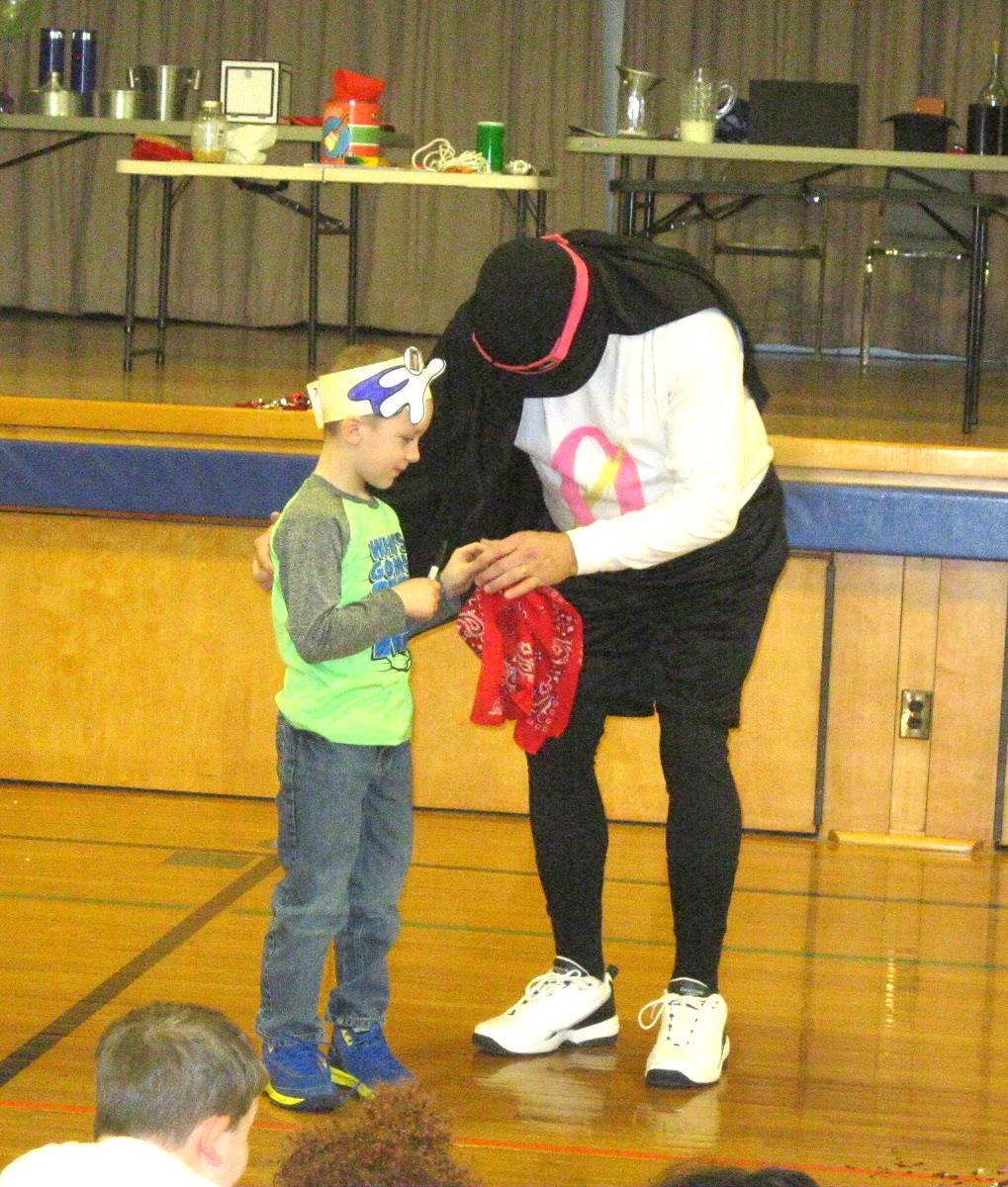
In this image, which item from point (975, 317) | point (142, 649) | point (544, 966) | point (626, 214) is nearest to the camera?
point (544, 966)

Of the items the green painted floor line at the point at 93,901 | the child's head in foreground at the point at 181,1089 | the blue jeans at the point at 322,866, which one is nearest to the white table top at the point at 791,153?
the green painted floor line at the point at 93,901

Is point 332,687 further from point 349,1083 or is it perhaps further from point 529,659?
point 349,1083

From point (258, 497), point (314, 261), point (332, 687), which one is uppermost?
point (314, 261)

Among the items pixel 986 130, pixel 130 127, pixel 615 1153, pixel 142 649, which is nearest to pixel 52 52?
pixel 130 127

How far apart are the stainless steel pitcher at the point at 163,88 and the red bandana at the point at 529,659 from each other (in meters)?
3.87

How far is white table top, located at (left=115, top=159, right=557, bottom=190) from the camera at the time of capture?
4715 millimetres

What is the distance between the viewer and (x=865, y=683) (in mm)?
3535

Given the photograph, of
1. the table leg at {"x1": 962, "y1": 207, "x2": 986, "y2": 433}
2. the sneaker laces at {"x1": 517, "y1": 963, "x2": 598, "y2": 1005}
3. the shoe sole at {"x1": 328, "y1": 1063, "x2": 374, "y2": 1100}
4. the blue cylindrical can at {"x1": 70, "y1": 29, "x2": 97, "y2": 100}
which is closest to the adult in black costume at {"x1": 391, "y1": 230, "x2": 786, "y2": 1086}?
the sneaker laces at {"x1": 517, "y1": 963, "x2": 598, "y2": 1005}

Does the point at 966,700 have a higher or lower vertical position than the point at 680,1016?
higher

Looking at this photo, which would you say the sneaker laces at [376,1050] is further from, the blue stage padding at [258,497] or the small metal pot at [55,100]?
the small metal pot at [55,100]

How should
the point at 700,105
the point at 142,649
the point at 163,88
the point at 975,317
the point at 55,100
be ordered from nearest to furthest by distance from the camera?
the point at 142,649 → the point at 975,317 → the point at 700,105 → the point at 163,88 → the point at 55,100

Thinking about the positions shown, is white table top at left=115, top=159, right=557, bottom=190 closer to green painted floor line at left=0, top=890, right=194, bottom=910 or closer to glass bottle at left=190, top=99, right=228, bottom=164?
glass bottle at left=190, top=99, right=228, bottom=164

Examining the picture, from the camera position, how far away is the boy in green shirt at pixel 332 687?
2.09 metres

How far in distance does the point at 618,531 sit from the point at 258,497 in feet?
4.80
